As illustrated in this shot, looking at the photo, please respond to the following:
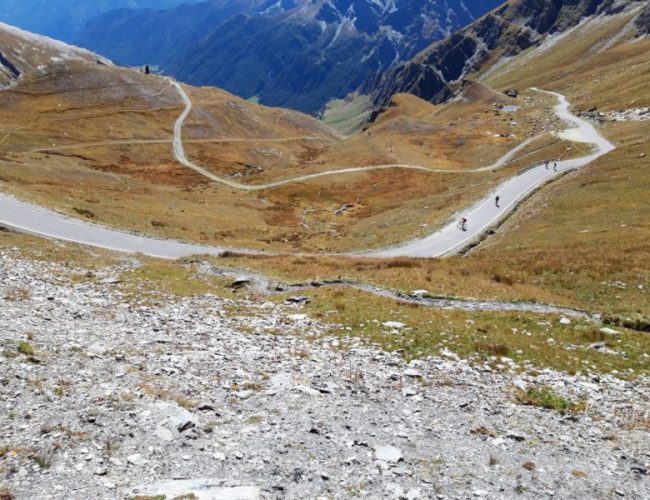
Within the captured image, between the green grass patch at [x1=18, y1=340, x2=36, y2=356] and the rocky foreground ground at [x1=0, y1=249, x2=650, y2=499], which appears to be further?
the green grass patch at [x1=18, y1=340, x2=36, y2=356]

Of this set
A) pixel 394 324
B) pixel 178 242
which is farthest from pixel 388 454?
pixel 178 242

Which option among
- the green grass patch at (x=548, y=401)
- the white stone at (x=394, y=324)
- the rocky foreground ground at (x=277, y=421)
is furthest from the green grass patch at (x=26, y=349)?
the green grass patch at (x=548, y=401)

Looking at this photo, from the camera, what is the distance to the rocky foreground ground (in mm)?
11266

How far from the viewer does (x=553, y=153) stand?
101m

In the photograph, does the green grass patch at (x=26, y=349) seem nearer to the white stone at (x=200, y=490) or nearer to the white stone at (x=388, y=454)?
the white stone at (x=200, y=490)

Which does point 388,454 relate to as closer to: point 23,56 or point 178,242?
point 178,242

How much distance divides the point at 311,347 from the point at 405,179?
9404 cm

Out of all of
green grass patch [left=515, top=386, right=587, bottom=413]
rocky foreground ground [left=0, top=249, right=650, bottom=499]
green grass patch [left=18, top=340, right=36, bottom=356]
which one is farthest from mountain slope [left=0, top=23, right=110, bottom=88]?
green grass patch [left=515, top=386, right=587, bottom=413]

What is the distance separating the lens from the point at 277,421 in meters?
13.9

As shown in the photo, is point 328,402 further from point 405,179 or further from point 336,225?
point 405,179

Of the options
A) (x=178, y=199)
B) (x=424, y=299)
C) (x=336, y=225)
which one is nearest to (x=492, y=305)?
(x=424, y=299)

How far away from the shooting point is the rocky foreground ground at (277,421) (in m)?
11.3

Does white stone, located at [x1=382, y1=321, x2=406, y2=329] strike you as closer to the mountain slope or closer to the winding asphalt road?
the winding asphalt road

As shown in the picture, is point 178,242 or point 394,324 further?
point 178,242
